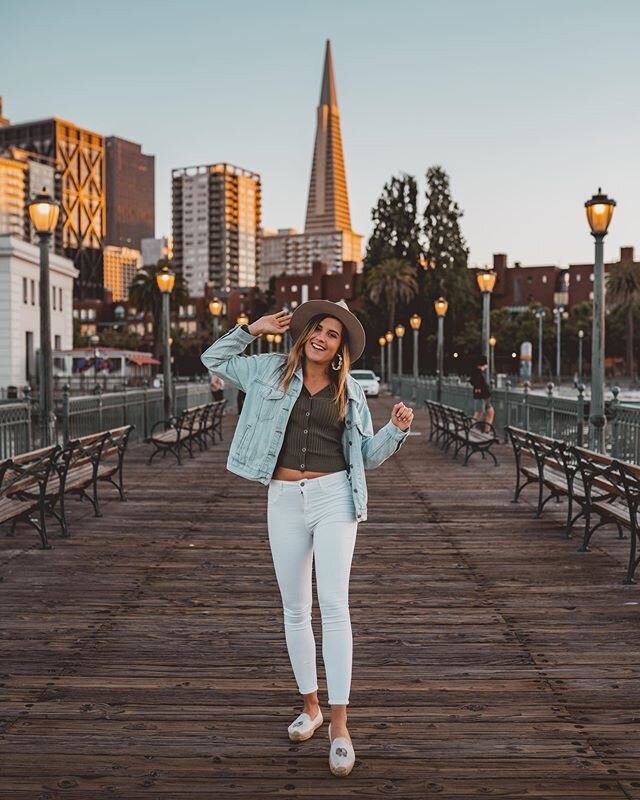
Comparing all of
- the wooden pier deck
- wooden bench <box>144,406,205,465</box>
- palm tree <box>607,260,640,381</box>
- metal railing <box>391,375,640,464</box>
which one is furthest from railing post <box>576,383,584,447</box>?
palm tree <box>607,260,640,381</box>

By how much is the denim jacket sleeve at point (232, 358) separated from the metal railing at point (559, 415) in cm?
805

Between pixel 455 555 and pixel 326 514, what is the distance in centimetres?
481

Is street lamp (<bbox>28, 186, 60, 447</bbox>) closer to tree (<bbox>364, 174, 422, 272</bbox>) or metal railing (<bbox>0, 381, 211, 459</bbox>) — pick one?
metal railing (<bbox>0, 381, 211, 459</bbox>)

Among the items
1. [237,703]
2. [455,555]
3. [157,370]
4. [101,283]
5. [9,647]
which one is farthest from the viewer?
[101,283]

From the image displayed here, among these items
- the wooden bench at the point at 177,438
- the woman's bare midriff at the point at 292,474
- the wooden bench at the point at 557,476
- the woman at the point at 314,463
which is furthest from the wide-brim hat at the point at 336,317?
the wooden bench at the point at 177,438

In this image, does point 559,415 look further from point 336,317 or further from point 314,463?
point 314,463

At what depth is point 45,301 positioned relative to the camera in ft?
43.9

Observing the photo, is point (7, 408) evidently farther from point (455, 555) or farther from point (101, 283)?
Answer: point (101, 283)

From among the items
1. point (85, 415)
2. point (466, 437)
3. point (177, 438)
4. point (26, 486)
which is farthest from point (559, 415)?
point (26, 486)

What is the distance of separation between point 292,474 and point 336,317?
28.6 inches

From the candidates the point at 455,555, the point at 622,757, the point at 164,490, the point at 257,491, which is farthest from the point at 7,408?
the point at 622,757

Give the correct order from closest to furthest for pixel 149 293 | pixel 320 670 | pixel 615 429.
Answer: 1. pixel 320 670
2. pixel 615 429
3. pixel 149 293

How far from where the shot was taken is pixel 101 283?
7298 inches

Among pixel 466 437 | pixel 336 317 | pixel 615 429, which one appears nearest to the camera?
pixel 336 317
